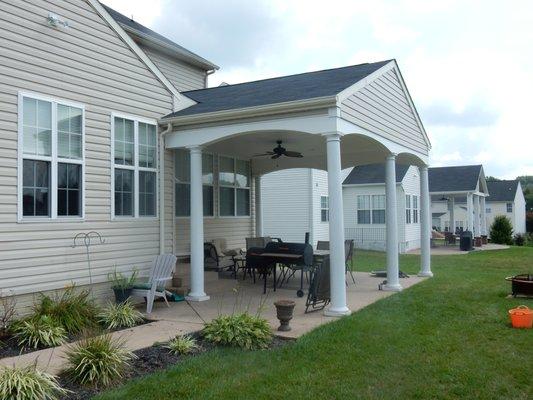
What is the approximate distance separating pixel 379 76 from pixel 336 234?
12.4ft

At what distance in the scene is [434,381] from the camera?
4875 mm

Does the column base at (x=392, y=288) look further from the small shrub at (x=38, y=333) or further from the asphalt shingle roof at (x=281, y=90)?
the small shrub at (x=38, y=333)

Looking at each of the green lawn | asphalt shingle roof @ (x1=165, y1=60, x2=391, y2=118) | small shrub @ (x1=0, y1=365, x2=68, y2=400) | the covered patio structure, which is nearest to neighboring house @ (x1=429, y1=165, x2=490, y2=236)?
the covered patio structure

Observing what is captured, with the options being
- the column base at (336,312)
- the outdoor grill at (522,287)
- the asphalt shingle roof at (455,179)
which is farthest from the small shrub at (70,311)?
the asphalt shingle roof at (455,179)

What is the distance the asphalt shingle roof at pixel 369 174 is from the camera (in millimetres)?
25259

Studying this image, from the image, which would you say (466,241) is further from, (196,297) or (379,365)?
(379,365)

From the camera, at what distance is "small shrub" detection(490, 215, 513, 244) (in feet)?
97.6

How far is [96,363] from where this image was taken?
189 inches

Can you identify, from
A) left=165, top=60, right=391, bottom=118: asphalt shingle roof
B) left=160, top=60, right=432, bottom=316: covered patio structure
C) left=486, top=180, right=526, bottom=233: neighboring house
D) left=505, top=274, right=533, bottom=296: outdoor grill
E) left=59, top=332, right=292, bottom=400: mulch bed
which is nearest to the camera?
left=59, top=332, right=292, bottom=400: mulch bed

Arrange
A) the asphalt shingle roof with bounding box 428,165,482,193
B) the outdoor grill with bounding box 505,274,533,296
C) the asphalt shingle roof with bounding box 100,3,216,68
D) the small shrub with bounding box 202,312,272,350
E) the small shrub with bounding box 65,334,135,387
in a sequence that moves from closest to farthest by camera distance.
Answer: the small shrub with bounding box 65,334,135,387
the small shrub with bounding box 202,312,272,350
the outdoor grill with bounding box 505,274,533,296
the asphalt shingle roof with bounding box 100,3,216,68
the asphalt shingle roof with bounding box 428,165,482,193

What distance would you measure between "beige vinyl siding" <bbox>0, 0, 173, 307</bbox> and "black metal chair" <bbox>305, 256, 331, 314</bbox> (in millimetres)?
3031

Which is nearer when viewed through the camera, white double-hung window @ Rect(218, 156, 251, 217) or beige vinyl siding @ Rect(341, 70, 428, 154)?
beige vinyl siding @ Rect(341, 70, 428, 154)

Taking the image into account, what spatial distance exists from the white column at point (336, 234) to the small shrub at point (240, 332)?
5.81 feet

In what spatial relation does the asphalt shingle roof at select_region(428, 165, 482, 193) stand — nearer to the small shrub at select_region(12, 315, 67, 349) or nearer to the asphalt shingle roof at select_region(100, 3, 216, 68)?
the asphalt shingle roof at select_region(100, 3, 216, 68)
